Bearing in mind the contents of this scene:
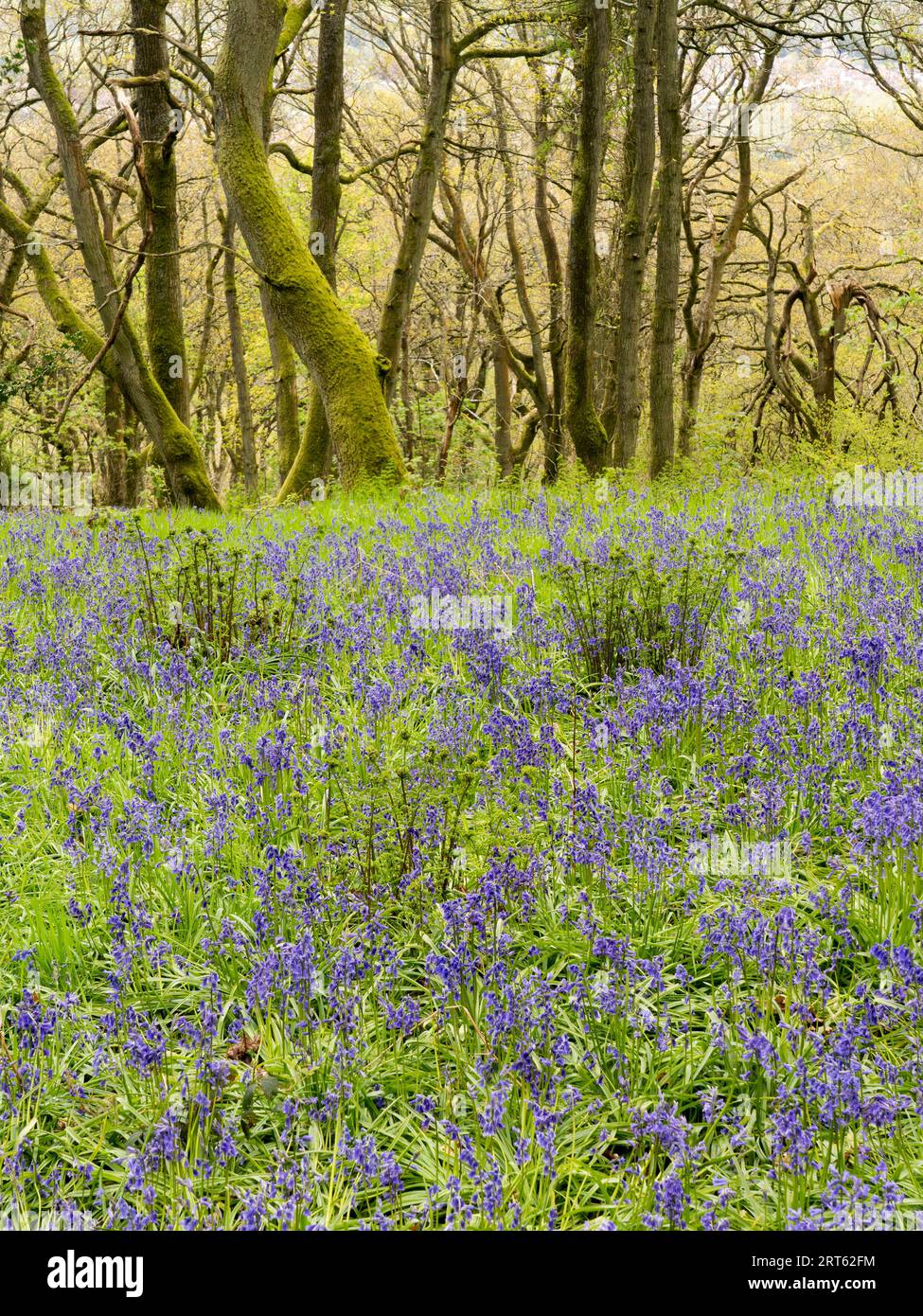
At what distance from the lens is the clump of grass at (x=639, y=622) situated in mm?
4234

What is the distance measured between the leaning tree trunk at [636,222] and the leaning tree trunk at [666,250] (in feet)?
0.59

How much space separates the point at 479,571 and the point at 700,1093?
3.81 meters

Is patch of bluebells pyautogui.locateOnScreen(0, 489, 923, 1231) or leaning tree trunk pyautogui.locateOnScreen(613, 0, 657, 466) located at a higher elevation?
leaning tree trunk pyautogui.locateOnScreen(613, 0, 657, 466)

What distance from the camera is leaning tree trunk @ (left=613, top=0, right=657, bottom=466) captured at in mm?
10344

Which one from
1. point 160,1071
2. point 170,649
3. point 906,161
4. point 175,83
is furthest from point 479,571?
point 906,161

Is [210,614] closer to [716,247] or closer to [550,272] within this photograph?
[716,247]

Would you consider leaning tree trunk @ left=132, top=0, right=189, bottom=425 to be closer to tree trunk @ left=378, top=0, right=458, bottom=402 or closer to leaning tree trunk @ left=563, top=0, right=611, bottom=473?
tree trunk @ left=378, top=0, right=458, bottom=402

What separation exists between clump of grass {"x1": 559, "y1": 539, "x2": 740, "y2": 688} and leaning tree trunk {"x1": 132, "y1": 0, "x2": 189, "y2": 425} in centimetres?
824

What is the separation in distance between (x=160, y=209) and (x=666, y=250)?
571cm

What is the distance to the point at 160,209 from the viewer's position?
11594mm

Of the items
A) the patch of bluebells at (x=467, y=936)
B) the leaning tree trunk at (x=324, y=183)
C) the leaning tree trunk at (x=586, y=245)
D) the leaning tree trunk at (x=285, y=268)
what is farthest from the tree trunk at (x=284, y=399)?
the patch of bluebells at (x=467, y=936)

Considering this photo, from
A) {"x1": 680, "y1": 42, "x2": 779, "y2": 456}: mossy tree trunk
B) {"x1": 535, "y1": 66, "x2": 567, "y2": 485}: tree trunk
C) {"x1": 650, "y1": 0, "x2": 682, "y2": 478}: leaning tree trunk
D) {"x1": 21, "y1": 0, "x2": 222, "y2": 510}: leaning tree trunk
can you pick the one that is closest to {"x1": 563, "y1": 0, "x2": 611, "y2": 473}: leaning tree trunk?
{"x1": 650, "y1": 0, "x2": 682, "y2": 478}: leaning tree trunk

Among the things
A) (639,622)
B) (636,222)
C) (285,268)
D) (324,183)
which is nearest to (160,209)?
(324,183)

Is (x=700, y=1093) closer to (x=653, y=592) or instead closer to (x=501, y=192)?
(x=653, y=592)
